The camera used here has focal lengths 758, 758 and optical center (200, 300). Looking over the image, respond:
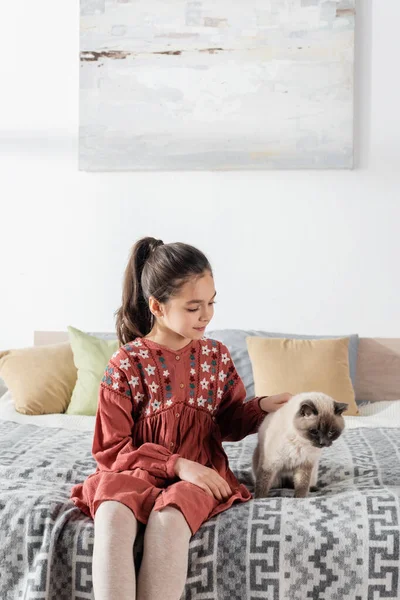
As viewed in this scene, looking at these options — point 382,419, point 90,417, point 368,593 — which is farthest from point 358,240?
point 368,593

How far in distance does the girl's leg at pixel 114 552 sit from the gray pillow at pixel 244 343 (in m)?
1.54

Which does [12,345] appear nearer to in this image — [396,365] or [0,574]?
[396,365]

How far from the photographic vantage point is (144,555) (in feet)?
4.67

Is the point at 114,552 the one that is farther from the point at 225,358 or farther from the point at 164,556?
the point at 225,358

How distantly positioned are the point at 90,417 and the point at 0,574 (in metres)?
1.28

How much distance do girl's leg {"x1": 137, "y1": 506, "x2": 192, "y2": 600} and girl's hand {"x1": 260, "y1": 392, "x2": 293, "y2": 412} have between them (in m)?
0.43

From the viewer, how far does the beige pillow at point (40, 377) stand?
290 cm

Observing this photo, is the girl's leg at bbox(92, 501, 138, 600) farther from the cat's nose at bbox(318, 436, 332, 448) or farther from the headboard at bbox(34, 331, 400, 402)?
the headboard at bbox(34, 331, 400, 402)

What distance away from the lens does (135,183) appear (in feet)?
11.1

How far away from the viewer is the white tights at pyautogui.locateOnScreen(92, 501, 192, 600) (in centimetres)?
136

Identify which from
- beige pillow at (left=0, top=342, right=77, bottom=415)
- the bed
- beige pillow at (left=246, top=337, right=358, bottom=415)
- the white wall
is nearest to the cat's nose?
the bed

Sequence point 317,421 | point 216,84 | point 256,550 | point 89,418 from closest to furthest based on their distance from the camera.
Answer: point 256,550
point 317,421
point 89,418
point 216,84

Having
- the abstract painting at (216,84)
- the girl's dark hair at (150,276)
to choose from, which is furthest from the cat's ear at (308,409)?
the abstract painting at (216,84)

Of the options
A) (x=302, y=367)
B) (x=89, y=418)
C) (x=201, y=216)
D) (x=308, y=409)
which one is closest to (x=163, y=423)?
(x=308, y=409)
